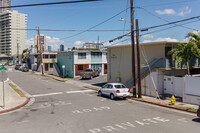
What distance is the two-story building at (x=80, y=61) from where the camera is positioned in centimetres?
4238

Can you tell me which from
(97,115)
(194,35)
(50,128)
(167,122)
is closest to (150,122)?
(167,122)

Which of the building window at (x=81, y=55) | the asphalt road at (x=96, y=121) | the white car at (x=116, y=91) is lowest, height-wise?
the asphalt road at (x=96, y=121)

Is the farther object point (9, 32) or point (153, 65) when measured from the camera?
point (9, 32)

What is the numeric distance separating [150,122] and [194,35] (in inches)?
518

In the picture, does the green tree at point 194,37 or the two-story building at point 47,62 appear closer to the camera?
the green tree at point 194,37

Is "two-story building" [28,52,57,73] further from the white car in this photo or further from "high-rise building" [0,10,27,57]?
"high-rise building" [0,10,27,57]

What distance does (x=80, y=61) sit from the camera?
42969 millimetres

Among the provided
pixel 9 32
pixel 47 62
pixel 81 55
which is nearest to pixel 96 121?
pixel 81 55

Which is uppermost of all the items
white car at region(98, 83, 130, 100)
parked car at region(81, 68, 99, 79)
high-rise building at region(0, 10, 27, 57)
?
high-rise building at region(0, 10, 27, 57)

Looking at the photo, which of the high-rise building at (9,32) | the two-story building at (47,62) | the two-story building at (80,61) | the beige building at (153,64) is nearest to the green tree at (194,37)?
the beige building at (153,64)

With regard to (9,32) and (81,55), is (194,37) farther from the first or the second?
(9,32)

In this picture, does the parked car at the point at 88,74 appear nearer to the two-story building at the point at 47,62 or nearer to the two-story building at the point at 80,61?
the two-story building at the point at 80,61

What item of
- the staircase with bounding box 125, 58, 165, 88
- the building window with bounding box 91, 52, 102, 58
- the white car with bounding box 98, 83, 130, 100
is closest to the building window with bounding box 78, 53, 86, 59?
the building window with bounding box 91, 52, 102, 58

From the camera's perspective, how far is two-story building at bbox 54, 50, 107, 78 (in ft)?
139
